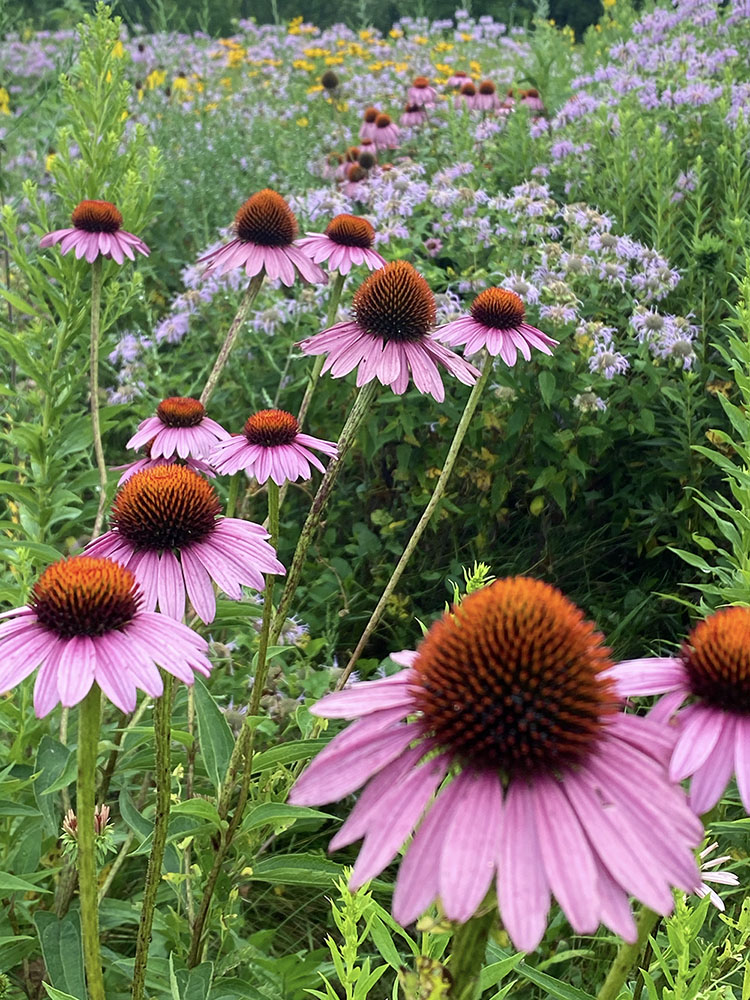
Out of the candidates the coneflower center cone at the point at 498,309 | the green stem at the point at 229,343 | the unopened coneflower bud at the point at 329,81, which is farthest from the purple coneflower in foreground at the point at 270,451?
the unopened coneflower bud at the point at 329,81

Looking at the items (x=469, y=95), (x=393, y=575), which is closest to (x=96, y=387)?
(x=393, y=575)

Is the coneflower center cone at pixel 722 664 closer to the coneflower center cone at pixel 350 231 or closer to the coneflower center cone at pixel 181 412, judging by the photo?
the coneflower center cone at pixel 181 412

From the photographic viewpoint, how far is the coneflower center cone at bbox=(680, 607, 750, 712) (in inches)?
30.8

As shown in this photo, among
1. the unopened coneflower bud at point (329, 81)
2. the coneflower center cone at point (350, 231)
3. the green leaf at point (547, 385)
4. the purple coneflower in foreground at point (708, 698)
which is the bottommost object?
the green leaf at point (547, 385)

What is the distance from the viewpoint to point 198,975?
126cm

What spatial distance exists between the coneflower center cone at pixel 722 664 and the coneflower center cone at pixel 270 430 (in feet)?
3.25

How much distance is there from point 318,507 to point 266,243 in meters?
0.93

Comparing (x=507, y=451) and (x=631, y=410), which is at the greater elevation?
(x=631, y=410)

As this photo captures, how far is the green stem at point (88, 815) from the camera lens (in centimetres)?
84

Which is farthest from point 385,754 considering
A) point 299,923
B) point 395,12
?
point 395,12

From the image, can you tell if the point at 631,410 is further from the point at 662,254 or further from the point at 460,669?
the point at 460,669

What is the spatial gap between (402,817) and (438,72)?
820 centimetres

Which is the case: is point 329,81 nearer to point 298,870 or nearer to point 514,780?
point 298,870

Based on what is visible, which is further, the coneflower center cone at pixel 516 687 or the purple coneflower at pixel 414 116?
the purple coneflower at pixel 414 116
